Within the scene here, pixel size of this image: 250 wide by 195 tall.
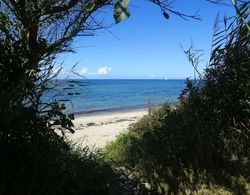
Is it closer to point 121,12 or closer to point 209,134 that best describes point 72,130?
point 209,134

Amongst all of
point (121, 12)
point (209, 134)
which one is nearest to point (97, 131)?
point (209, 134)

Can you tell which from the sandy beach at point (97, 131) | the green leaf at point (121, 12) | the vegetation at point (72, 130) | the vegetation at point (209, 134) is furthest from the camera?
the sandy beach at point (97, 131)

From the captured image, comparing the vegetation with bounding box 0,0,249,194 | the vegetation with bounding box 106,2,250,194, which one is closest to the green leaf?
the vegetation with bounding box 0,0,249,194

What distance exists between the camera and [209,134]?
18.8ft

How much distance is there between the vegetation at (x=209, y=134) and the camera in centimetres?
519

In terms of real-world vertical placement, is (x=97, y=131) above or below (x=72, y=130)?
below

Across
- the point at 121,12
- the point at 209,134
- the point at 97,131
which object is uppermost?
the point at 121,12

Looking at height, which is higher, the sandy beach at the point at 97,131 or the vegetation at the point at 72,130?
the vegetation at the point at 72,130

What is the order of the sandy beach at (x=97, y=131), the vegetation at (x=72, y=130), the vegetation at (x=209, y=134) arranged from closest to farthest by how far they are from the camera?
the vegetation at (x=72, y=130)
the vegetation at (x=209, y=134)
the sandy beach at (x=97, y=131)

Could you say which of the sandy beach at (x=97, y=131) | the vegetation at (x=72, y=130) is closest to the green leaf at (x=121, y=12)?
the vegetation at (x=72, y=130)

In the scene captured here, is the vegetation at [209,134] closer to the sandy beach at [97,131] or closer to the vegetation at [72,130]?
the vegetation at [72,130]

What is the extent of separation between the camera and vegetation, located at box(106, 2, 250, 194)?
17.0 ft

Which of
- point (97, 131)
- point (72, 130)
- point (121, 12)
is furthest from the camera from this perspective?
point (97, 131)

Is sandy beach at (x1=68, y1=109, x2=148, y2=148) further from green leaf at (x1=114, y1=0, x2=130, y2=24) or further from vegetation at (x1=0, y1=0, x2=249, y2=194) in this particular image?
green leaf at (x1=114, y1=0, x2=130, y2=24)
